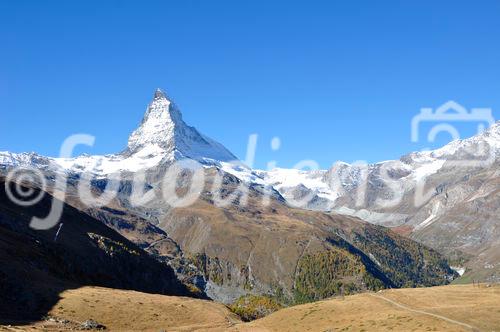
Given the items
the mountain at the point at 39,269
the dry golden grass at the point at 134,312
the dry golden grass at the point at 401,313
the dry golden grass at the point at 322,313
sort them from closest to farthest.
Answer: the dry golden grass at the point at 401,313 < the dry golden grass at the point at 322,313 < the dry golden grass at the point at 134,312 < the mountain at the point at 39,269

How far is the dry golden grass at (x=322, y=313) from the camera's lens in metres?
73.1

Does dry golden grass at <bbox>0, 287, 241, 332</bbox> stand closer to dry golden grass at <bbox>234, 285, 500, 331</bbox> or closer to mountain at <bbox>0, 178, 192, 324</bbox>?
mountain at <bbox>0, 178, 192, 324</bbox>

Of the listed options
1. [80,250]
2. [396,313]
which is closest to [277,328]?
[396,313]

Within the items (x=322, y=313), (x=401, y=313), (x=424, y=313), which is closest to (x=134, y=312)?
(x=322, y=313)

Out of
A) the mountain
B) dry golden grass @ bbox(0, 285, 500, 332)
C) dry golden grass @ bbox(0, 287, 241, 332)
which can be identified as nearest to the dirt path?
dry golden grass @ bbox(0, 285, 500, 332)

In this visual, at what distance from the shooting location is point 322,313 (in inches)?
3533

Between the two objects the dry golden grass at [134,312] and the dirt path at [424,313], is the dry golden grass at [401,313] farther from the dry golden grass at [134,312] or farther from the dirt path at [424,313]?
the dry golden grass at [134,312]

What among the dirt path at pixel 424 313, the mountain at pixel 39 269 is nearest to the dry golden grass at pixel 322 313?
the dirt path at pixel 424 313

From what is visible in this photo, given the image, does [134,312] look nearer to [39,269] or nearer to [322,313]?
[39,269]

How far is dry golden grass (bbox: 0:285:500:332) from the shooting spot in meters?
73.1

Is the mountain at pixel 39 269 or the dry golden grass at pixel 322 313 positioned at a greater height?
the mountain at pixel 39 269

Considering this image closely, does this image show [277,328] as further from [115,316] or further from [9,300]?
[9,300]

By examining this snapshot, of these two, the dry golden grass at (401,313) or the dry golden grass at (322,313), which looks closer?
the dry golden grass at (401,313)

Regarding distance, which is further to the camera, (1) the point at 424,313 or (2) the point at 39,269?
(2) the point at 39,269
